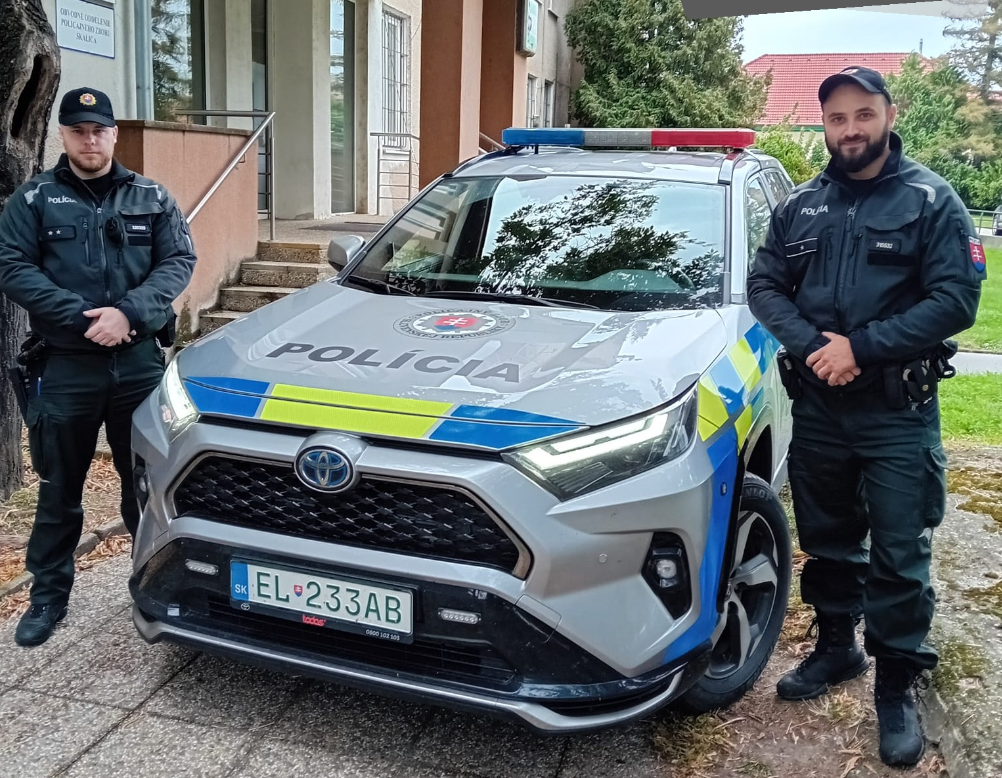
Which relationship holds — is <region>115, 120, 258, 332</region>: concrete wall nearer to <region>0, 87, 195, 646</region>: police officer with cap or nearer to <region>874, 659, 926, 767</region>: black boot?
<region>0, 87, 195, 646</region>: police officer with cap

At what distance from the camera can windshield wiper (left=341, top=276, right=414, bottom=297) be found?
11.5ft

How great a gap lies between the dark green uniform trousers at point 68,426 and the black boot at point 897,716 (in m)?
2.47

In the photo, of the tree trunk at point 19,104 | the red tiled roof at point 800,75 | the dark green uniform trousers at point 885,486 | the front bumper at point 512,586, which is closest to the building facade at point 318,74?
the tree trunk at point 19,104

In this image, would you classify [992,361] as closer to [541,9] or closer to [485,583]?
[485,583]

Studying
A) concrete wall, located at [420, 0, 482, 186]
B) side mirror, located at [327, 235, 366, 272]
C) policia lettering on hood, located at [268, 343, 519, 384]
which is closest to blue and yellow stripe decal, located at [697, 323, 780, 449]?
policia lettering on hood, located at [268, 343, 519, 384]

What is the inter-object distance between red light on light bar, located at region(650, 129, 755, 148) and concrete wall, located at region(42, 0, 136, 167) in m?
4.22

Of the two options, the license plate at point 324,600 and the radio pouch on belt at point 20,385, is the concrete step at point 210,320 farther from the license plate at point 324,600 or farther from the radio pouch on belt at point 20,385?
the license plate at point 324,600

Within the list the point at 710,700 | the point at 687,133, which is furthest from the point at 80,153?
the point at 710,700

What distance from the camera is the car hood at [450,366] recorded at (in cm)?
246

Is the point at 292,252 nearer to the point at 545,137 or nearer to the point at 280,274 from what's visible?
the point at 280,274

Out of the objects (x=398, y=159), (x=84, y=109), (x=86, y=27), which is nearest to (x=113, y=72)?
(x=86, y=27)

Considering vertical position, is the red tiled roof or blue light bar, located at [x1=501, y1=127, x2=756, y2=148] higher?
the red tiled roof

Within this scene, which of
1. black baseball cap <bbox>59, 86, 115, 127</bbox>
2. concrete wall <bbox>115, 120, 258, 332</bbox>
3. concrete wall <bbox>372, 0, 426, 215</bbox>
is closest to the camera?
black baseball cap <bbox>59, 86, 115, 127</bbox>

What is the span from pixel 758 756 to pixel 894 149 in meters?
1.74
